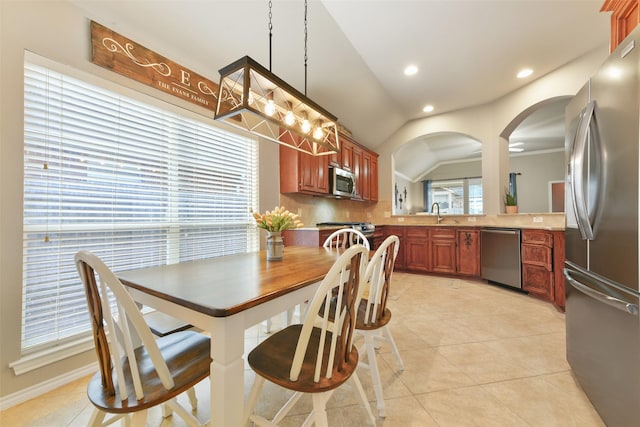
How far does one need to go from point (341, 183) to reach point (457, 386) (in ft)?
9.89

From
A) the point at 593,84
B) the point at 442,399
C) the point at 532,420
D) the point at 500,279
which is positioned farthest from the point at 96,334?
the point at 500,279

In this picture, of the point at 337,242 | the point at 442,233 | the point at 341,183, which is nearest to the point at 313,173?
the point at 341,183

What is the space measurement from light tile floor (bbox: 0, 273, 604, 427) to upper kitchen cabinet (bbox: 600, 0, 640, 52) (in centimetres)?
208

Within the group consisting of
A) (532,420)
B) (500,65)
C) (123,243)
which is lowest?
(532,420)

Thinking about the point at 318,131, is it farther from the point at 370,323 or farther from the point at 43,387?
the point at 43,387

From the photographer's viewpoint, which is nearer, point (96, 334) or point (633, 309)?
point (96, 334)

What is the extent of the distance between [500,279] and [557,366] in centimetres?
211

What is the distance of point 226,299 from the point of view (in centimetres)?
92

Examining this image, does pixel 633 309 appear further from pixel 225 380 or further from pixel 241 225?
pixel 241 225

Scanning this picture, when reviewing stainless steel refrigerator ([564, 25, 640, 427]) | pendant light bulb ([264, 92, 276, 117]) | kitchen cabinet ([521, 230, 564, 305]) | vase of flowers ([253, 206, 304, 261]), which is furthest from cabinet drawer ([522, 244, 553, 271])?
pendant light bulb ([264, 92, 276, 117])

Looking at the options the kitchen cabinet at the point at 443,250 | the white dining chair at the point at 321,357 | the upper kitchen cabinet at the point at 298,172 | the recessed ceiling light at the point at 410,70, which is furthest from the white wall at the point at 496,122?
the white dining chair at the point at 321,357

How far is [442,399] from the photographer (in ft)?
4.76

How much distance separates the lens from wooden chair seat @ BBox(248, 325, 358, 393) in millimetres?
917

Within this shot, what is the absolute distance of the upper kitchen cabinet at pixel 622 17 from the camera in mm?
1365
